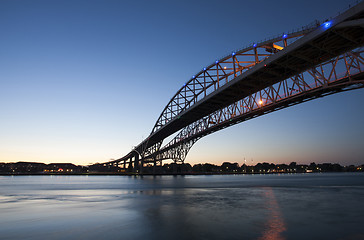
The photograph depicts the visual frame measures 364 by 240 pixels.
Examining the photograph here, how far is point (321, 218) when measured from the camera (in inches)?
383

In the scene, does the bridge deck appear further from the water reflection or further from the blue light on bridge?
the water reflection

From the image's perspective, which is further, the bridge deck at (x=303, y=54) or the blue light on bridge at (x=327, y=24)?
the blue light on bridge at (x=327, y=24)

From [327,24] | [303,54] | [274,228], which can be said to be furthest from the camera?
[303,54]

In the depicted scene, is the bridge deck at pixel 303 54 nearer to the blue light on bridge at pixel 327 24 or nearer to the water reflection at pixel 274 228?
the blue light on bridge at pixel 327 24

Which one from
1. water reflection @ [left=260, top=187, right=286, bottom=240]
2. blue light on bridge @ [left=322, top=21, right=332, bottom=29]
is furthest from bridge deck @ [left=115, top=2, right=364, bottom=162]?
water reflection @ [left=260, top=187, right=286, bottom=240]

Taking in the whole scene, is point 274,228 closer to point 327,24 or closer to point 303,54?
point 327,24

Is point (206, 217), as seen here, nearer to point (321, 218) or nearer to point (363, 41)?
point (321, 218)

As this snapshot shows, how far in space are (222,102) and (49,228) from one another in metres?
35.6

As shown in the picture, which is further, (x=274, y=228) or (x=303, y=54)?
(x=303, y=54)

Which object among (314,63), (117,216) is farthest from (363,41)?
(117,216)

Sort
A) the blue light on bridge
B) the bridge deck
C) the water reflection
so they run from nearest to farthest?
the water reflection < the bridge deck < the blue light on bridge

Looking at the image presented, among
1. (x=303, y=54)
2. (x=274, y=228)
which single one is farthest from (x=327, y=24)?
(x=274, y=228)

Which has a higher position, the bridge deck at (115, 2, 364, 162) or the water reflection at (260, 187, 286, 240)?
the bridge deck at (115, 2, 364, 162)

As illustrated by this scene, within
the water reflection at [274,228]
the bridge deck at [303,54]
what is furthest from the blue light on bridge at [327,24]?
the water reflection at [274,228]
